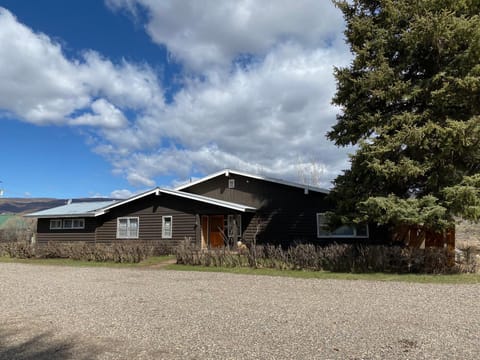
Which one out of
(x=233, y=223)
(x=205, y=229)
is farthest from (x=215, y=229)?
(x=233, y=223)

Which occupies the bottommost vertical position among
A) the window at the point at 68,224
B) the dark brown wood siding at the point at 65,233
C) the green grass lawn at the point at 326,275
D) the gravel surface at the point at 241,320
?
the gravel surface at the point at 241,320

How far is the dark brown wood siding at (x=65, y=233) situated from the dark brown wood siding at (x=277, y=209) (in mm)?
8719

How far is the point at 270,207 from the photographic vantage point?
2088 centimetres

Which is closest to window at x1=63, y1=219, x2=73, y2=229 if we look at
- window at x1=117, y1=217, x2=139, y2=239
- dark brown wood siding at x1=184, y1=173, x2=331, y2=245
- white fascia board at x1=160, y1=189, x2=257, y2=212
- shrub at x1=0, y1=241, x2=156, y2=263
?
shrub at x1=0, y1=241, x2=156, y2=263

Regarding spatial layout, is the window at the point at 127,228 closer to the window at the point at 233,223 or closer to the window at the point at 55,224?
the window at the point at 55,224

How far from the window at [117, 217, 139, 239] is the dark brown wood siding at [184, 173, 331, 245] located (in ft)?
18.0

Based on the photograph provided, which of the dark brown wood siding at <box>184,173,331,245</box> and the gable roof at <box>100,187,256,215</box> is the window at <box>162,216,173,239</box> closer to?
the gable roof at <box>100,187,256,215</box>

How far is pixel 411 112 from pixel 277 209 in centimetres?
892

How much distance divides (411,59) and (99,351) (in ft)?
42.5

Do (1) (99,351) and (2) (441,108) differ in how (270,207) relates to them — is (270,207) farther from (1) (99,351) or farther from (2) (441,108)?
(1) (99,351)

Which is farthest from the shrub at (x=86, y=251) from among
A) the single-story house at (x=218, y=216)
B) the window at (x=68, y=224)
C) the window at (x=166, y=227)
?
the window at (x=68, y=224)

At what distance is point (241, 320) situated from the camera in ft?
22.2

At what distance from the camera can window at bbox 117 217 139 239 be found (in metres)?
23.3

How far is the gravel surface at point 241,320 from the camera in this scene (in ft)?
16.8
